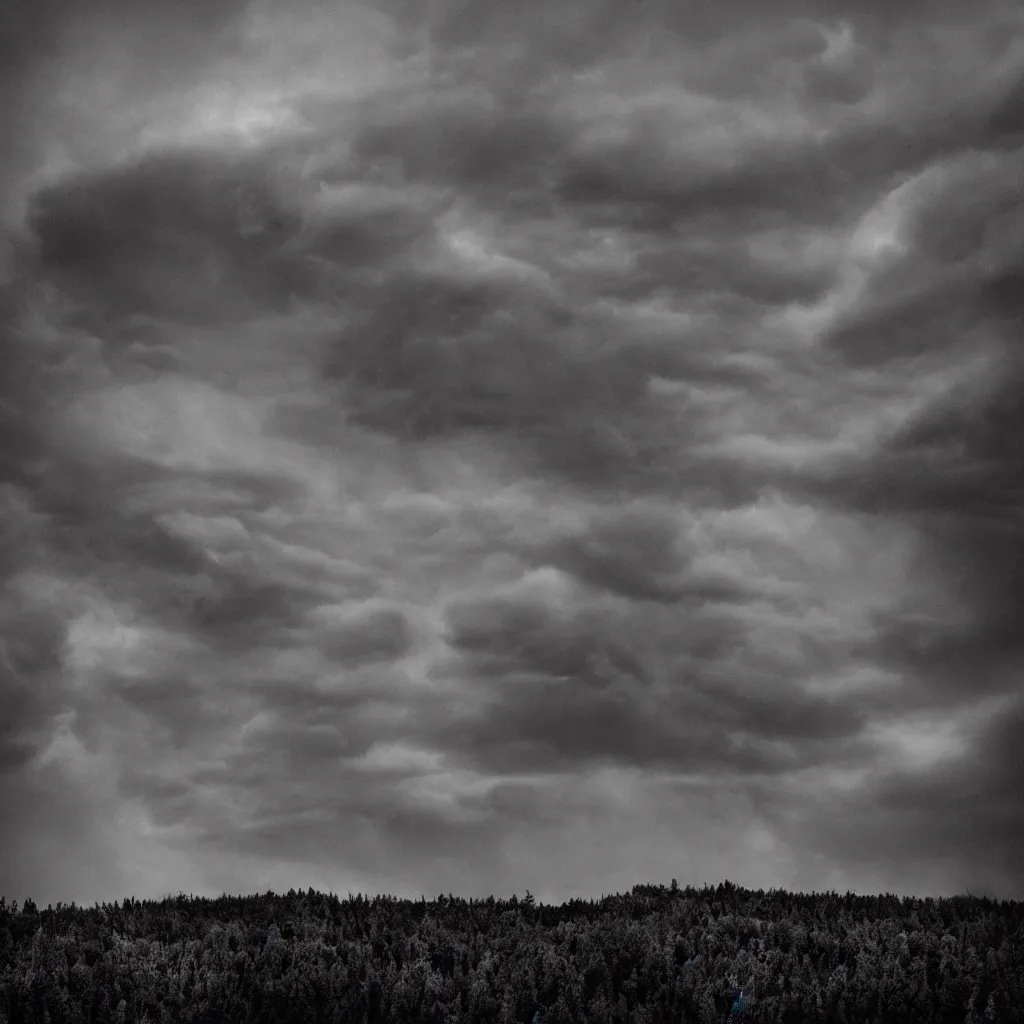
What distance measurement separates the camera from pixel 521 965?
1084 centimetres

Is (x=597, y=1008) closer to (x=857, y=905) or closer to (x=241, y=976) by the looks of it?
(x=241, y=976)

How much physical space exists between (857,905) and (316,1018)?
8342mm

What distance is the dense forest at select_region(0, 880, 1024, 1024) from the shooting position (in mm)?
9805

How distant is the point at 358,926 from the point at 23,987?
395 cm

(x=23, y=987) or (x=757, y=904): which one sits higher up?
(x=757, y=904)

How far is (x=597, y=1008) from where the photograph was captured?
31.3ft

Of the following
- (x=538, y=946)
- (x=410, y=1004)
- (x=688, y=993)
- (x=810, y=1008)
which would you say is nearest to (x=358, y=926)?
(x=538, y=946)

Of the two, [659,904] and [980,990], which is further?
[659,904]

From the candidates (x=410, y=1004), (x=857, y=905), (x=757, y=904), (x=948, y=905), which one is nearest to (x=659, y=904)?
(x=757, y=904)

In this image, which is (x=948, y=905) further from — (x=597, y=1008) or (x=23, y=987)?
(x=23, y=987)

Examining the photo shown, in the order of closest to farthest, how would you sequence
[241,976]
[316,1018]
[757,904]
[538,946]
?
[316,1018]
[241,976]
[538,946]
[757,904]

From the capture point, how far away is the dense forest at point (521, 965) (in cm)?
980

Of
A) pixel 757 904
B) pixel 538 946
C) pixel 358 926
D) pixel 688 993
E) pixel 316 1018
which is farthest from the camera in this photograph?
pixel 757 904

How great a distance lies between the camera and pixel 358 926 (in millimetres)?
13516
